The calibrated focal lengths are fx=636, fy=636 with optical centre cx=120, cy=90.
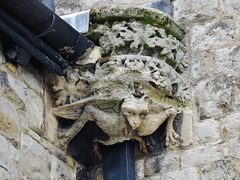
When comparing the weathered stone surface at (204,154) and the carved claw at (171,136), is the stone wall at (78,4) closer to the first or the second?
the carved claw at (171,136)

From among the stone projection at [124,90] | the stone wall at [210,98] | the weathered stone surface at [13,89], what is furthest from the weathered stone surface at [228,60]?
the weathered stone surface at [13,89]

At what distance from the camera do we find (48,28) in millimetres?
3945

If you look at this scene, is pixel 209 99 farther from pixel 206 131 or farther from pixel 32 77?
pixel 32 77

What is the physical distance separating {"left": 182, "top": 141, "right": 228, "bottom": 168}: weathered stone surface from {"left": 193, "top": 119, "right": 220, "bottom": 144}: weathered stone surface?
48 mm

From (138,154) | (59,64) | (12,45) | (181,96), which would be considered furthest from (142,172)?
(12,45)

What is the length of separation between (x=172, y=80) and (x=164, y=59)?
6.2 inches

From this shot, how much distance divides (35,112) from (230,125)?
4.25 ft

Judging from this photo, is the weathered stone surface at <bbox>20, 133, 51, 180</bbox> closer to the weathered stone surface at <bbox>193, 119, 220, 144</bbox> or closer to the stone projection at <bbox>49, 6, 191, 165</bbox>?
the stone projection at <bbox>49, 6, 191, 165</bbox>

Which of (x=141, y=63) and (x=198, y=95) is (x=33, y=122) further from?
(x=198, y=95)

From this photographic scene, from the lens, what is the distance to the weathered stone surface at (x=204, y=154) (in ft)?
13.7

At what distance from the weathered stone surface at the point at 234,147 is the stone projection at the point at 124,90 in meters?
0.31

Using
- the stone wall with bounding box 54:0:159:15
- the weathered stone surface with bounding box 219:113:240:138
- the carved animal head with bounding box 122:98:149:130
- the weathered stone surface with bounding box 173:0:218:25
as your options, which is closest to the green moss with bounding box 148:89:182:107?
the carved animal head with bounding box 122:98:149:130

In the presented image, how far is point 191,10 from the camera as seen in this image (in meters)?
4.78

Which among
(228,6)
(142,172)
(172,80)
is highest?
(228,6)
